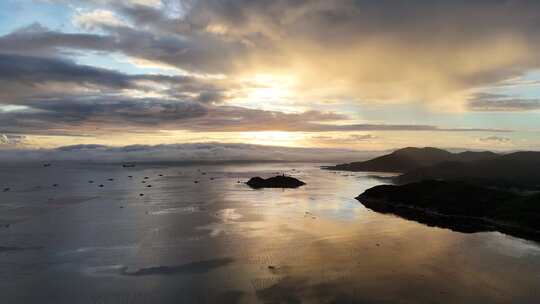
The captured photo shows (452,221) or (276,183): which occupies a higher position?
(276,183)

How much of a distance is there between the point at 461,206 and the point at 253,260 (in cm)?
5133

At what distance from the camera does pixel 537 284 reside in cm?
3606

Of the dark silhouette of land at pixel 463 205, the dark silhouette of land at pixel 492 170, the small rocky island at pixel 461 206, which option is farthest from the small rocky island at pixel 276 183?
the dark silhouette of land at pixel 492 170

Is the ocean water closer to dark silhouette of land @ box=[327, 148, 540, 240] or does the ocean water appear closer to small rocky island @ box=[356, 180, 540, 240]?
small rocky island @ box=[356, 180, 540, 240]

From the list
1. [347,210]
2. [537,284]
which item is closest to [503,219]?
[347,210]

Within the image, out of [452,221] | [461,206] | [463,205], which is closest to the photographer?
[452,221]

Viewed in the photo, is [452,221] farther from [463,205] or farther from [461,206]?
[463,205]

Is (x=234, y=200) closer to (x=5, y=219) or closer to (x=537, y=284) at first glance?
(x=5, y=219)

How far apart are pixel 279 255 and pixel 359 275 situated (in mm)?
10531

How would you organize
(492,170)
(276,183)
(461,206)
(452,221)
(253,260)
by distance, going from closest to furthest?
(253,260), (452,221), (461,206), (276,183), (492,170)

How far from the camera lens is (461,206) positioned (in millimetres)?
76562

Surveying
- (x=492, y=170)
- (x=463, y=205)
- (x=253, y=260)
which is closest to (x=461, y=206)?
(x=463, y=205)

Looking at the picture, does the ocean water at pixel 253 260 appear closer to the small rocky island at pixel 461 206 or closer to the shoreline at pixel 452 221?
the shoreline at pixel 452 221

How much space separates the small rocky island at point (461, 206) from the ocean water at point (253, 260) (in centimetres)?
624
